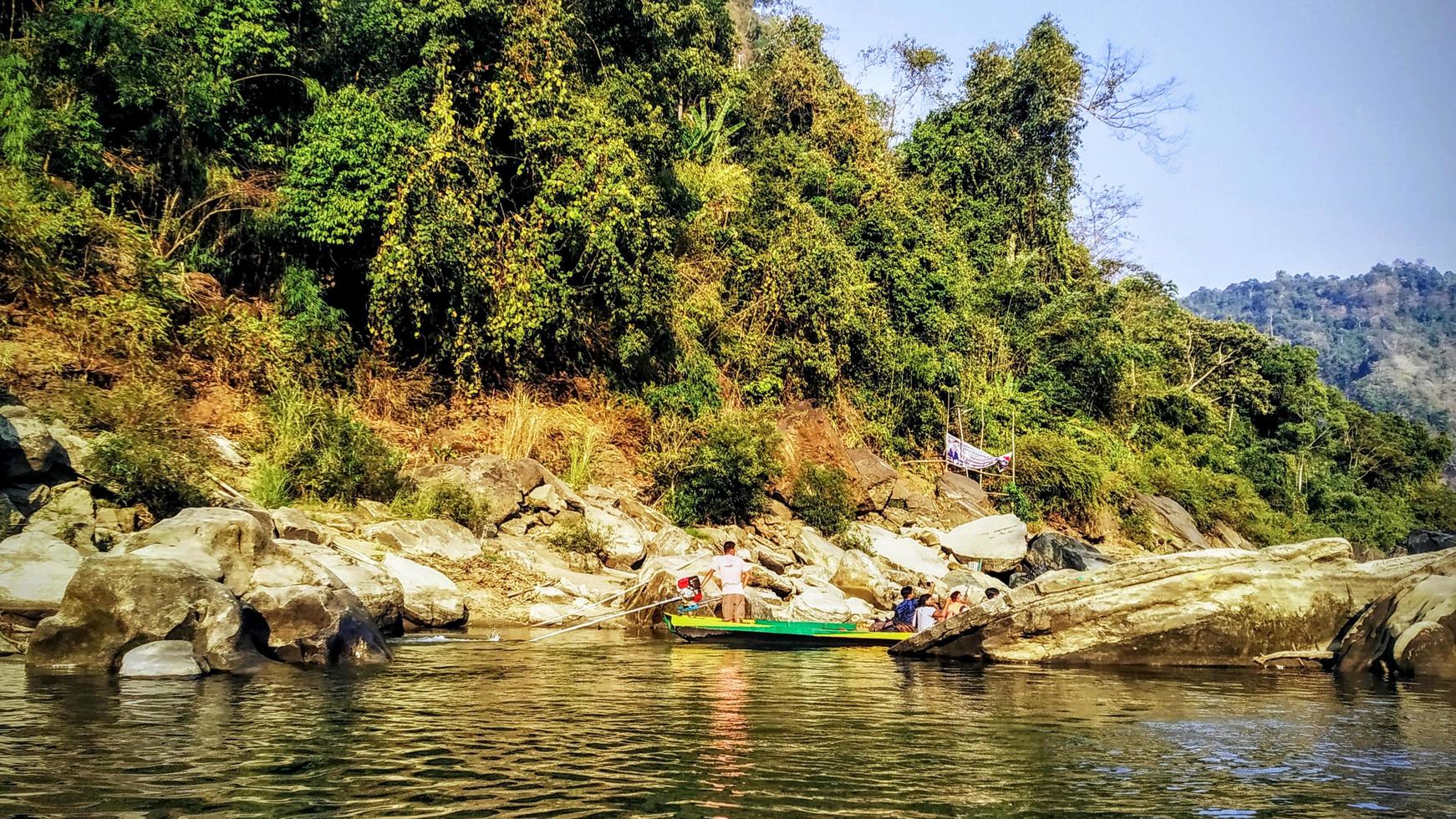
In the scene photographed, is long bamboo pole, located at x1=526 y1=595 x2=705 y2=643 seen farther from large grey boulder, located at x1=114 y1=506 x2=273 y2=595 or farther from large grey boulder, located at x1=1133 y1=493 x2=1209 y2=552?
large grey boulder, located at x1=1133 y1=493 x2=1209 y2=552

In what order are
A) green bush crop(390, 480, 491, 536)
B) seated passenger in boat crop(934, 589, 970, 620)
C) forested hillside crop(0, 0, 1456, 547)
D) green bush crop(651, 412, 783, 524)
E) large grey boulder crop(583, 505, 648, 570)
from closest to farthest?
1. seated passenger in boat crop(934, 589, 970, 620)
2. green bush crop(390, 480, 491, 536)
3. forested hillside crop(0, 0, 1456, 547)
4. large grey boulder crop(583, 505, 648, 570)
5. green bush crop(651, 412, 783, 524)

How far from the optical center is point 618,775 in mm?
5582

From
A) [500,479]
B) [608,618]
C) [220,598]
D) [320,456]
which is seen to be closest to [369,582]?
[220,598]

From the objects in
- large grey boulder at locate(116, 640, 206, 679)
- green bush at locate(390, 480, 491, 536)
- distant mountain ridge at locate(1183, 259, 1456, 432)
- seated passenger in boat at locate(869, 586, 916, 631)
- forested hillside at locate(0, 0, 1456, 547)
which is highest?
distant mountain ridge at locate(1183, 259, 1456, 432)

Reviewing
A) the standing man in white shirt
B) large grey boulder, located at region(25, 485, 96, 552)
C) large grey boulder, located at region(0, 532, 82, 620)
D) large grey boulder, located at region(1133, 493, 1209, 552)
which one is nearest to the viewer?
large grey boulder, located at region(0, 532, 82, 620)

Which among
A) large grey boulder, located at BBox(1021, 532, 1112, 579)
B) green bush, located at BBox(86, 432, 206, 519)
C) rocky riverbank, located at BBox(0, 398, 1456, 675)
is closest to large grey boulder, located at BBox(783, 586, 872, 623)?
rocky riverbank, located at BBox(0, 398, 1456, 675)

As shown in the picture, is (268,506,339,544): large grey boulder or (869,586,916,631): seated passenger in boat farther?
(869,586,916,631): seated passenger in boat

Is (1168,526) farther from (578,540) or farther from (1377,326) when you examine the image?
(1377,326)

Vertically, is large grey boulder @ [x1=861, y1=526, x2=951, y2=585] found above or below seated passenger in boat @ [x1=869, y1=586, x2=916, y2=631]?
above

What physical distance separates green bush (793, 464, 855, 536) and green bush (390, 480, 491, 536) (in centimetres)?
764

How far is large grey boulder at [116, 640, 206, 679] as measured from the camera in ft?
27.7

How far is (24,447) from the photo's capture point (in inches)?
457

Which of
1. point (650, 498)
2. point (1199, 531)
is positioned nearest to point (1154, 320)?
point (1199, 531)

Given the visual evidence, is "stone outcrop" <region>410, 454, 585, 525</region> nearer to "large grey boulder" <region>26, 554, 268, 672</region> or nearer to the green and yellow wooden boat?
the green and yellow wooden boat
